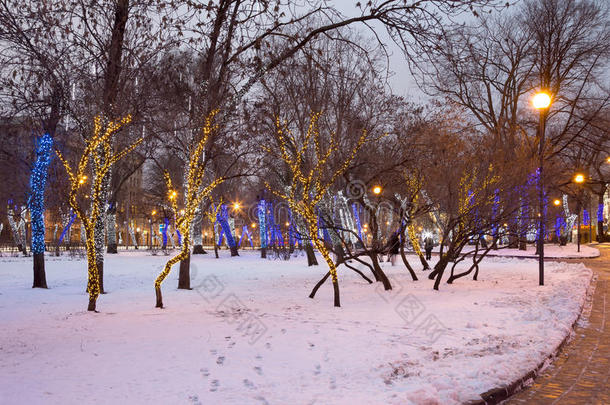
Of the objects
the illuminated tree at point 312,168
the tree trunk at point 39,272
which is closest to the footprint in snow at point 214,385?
the illuminated tree at point 312,168

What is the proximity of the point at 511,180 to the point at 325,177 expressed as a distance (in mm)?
8681

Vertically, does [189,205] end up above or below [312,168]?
below

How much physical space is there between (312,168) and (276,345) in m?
13.3

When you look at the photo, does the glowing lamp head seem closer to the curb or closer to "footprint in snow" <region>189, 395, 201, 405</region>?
the curb

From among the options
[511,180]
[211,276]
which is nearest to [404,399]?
[511,180]

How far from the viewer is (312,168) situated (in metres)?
20.8

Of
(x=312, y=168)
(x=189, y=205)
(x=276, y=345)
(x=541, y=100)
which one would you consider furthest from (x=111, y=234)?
(x=276, y=345)

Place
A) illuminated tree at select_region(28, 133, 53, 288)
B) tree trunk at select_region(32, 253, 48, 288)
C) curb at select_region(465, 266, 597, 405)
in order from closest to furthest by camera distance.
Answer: curb at select_region(465, 266, 597, 405), illuminated tree at select_region(28, 133, 53, 288), tree trunk at select_region(32, 253, 48, 288)

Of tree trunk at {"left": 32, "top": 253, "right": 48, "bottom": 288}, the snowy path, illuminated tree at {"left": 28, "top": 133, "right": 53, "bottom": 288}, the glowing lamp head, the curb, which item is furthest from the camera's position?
tree trunk at {"left": 32, "top": 253, "right": 48, "bottom": 288}

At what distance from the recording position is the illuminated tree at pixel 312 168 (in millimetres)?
12414

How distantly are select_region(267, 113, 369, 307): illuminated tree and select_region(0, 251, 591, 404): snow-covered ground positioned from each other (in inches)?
64.3

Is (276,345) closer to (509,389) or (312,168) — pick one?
(509,389)

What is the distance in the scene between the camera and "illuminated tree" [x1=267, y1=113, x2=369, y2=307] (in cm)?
1241

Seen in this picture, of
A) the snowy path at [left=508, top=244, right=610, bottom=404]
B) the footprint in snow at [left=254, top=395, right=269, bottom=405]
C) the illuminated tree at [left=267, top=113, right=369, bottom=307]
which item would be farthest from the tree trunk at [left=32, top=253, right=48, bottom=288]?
the snowy path at [left=508, top=244, right=610, bottom=404]
